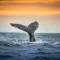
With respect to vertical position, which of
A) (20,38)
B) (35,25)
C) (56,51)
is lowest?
(56,51)

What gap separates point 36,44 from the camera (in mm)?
1755

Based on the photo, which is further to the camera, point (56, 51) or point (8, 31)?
point (8, 31)

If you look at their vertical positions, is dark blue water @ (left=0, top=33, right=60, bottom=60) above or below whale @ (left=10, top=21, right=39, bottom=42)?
below

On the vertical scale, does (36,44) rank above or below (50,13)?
below

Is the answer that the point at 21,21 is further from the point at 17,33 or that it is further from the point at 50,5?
the point at 50,5

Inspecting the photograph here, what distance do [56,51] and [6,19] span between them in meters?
Result: 0.64

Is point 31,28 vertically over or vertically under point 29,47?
over

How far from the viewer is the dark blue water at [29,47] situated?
1700mm

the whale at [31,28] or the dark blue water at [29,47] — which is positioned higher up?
the whale at [31,28]

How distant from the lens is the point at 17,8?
1.85 m

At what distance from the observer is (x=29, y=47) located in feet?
5.73

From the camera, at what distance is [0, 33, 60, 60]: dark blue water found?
1.70 meters

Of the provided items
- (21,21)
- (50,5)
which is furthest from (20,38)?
(50,5)

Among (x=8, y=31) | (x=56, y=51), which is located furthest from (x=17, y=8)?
(x=56, y=51)
